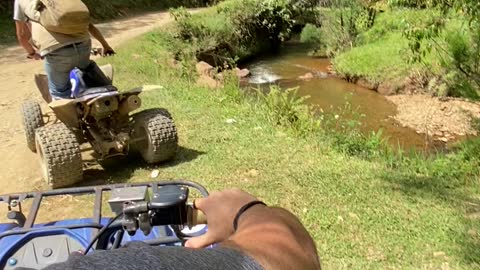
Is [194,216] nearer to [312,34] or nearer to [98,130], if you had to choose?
[98,130]

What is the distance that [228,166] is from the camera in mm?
5582

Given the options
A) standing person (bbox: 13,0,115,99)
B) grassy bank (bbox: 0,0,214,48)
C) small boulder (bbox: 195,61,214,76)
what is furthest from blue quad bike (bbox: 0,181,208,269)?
grassy bank (bbox: 0,0,214,48)

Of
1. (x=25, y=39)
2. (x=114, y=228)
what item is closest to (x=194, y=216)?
(x=114, y=228)

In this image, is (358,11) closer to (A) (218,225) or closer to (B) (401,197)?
(B) (401,197)

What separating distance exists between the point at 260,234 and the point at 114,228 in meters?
0.96

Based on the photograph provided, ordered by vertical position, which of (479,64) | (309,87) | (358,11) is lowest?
(309,87)

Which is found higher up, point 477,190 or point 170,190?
point 170,190

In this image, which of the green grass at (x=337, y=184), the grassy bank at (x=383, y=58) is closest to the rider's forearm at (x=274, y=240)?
the green grass at (x=337, y=184)

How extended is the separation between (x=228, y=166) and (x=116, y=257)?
4440mm

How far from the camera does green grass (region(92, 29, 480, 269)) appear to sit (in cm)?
405

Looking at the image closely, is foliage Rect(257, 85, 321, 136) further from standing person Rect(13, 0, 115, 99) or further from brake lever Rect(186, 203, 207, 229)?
brake lever Rect(186, 203, 207, 229)

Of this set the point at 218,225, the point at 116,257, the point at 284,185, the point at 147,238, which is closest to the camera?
the point at 116,257

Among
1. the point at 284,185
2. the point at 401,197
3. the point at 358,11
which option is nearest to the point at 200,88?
the point at 284,185

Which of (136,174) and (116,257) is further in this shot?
(136,174)
